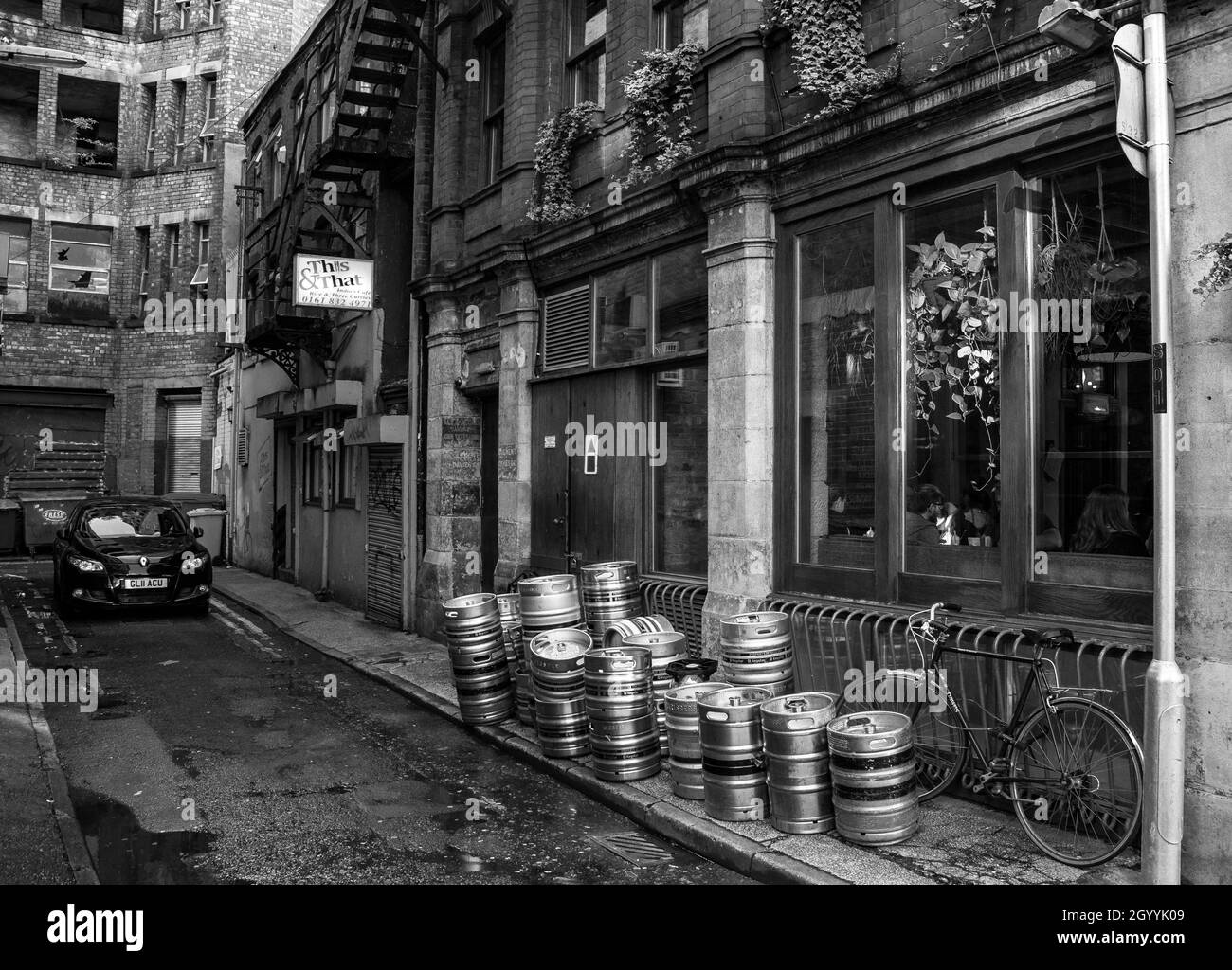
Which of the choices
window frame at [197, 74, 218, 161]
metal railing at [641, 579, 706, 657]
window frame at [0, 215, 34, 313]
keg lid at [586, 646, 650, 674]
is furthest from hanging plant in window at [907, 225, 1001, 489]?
window frame at [0, 215, 34, 313]

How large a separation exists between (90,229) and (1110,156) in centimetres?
2800

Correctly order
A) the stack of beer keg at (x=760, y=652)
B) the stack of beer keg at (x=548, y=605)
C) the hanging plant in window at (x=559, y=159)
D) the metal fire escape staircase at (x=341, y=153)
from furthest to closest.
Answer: the metal fire escape staircase at (x=341, y=153)
the hanging plant in window at (x=559, y=159)
the stack of beer keg at (x=548, y=605)
the stack of beer keg at (x=760, y=652)

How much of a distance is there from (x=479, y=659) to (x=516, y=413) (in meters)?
3.86

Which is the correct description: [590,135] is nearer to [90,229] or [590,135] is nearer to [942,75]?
[942,75]

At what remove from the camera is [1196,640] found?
5.09m

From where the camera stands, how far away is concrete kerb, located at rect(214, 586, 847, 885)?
17.6 feet

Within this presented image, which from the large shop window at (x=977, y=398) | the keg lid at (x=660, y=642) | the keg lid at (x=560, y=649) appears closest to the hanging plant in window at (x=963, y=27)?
the large shop window at (x=977, y=398)

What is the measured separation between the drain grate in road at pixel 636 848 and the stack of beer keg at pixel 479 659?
105 inches

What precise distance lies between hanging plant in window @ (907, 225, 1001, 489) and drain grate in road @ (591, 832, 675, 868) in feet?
10.0

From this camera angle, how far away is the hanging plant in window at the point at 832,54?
→ 7230 mm

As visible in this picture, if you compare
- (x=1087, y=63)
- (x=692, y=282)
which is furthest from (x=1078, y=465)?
(x=692, y=282)

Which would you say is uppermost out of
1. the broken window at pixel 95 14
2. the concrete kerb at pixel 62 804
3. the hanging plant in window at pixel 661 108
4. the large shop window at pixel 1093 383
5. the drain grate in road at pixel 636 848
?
the broken window at pixel 95 14

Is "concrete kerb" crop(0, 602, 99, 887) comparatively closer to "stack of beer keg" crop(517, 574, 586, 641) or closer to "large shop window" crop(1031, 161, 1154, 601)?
"stack of beer keg" crop(517, 574, 586, 641)

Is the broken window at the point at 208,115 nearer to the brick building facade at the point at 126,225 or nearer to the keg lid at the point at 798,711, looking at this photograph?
the brick building facade at the point at 126,225
